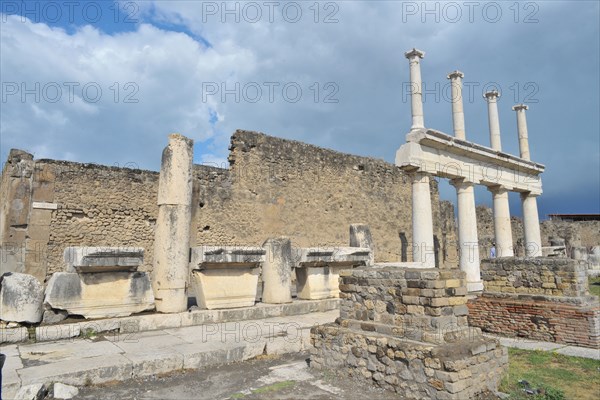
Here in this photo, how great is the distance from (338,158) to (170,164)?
10.8 m

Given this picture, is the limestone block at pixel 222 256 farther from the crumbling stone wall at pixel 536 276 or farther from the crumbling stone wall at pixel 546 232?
the crumbling stone wall at pixel 546 232

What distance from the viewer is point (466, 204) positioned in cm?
1459

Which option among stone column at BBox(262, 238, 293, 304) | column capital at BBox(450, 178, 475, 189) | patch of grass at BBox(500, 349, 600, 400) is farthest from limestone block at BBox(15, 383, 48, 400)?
column capital at BBox(450, 178, 475, 189)

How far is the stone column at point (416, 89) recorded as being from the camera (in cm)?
1261

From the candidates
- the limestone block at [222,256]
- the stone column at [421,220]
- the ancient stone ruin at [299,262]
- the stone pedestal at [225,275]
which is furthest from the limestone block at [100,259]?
the stone column at [421,220]

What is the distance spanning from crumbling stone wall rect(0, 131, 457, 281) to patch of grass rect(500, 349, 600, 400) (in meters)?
5.42

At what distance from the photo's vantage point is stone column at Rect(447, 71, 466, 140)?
14328mm

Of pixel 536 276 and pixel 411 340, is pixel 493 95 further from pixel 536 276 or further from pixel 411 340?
pixel 411 340

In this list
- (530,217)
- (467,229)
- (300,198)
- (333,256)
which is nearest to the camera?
(333,256)

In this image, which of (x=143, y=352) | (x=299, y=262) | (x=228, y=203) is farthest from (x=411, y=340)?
(x=228, y=203)

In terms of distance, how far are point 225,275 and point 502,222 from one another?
12.1m

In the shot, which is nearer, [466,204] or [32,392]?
[32,392]

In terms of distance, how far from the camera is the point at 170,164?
7.27 meters

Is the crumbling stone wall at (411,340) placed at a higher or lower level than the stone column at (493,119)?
lower
